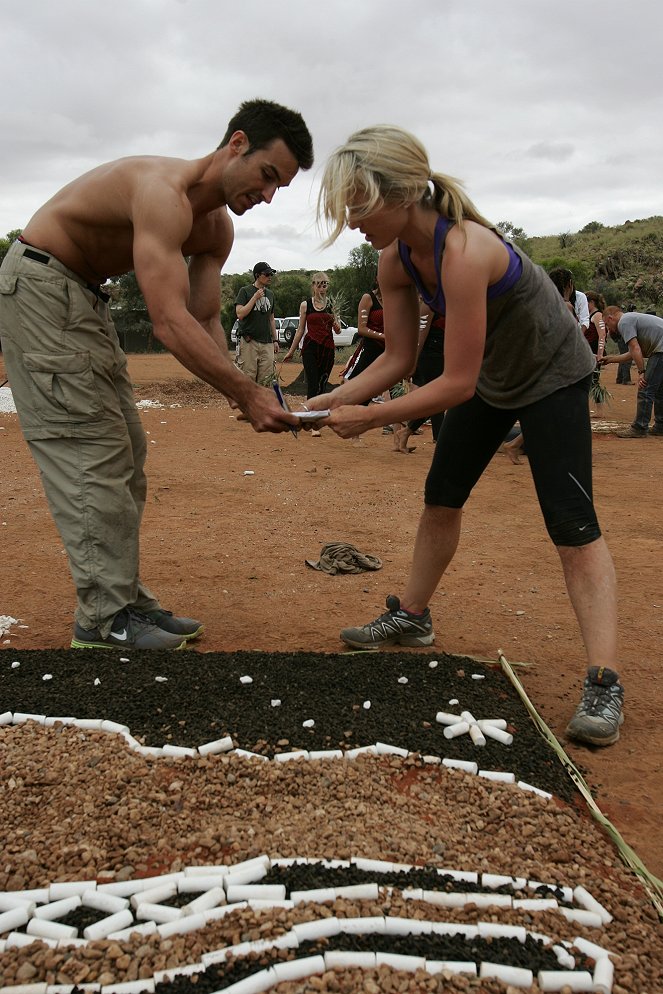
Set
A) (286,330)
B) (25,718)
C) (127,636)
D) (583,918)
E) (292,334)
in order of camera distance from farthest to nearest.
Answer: (286,330) → (292,334) → (127,636) → (25,718) → (583,918)

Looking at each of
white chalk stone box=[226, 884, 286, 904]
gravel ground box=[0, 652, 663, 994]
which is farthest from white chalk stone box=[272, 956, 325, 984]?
white chalk stone box=[226, 884, 286, 904]

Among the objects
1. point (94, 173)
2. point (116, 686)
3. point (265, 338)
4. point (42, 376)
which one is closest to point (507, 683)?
point (116, 686)

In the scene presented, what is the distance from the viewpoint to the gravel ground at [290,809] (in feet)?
5.87

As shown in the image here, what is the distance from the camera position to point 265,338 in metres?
10.9

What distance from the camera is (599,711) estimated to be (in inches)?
115

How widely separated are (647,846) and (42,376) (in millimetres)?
2677

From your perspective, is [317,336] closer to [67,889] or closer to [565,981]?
[67,889]

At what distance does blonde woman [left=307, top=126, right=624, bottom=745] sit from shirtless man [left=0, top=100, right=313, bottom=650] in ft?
2.10

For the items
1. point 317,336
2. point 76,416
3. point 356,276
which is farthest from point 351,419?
point 356,276

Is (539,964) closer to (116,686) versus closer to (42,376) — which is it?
(116,686)

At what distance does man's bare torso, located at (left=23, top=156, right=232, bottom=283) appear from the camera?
325 centimetres

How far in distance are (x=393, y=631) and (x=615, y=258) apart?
4247 centimetres

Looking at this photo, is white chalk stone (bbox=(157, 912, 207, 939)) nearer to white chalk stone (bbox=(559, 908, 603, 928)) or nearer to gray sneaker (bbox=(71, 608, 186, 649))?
white chalk stone (bbox=(559, 908, 603, 928))

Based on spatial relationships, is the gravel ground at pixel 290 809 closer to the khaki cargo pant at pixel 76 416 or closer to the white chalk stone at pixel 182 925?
the white chalk stone at pixel 182 925
